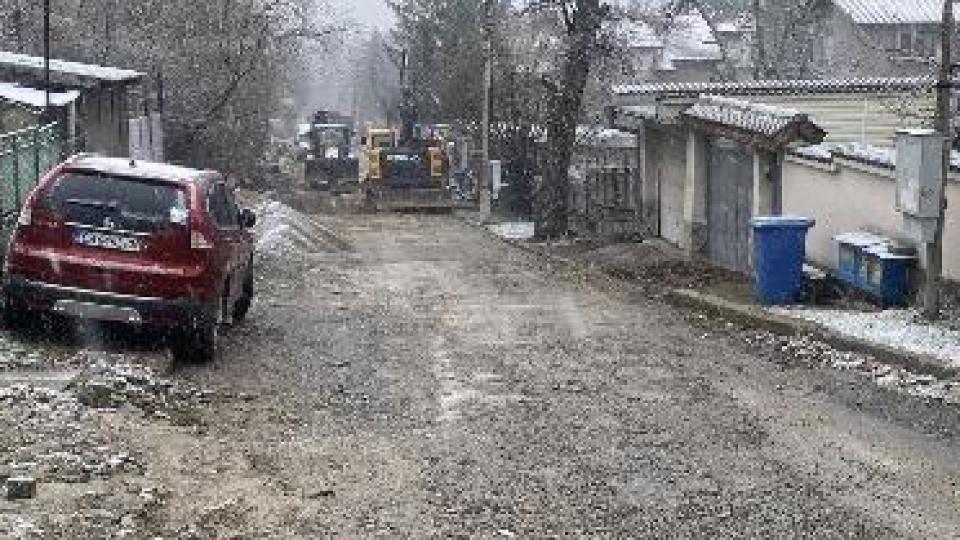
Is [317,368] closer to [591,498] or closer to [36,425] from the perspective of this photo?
[36,425]

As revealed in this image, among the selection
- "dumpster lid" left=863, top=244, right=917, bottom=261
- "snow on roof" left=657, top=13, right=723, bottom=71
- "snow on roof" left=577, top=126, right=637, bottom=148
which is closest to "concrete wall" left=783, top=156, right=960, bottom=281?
"dumpster lid" left=863, top=244, right=917, bottom=261

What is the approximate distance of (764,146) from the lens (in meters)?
21.0

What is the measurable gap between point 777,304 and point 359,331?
555 cm

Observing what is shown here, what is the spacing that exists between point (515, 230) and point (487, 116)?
525cm

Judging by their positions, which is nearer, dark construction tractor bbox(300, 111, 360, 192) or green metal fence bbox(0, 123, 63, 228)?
green metal fence bbox(0, 123, 63, 228)

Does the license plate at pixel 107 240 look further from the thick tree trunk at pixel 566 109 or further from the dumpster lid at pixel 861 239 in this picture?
the thick tree trunk at pixel 566 109

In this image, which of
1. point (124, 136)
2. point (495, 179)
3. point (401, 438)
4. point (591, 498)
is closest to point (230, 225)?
point (401, 438)

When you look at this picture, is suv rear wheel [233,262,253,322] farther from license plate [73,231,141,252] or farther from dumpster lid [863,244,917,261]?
dumpster lid [863,244,917,261]

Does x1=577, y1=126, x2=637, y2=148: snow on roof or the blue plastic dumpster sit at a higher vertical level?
x1=577, y1=126, x2=637, y2=148: snow on roof

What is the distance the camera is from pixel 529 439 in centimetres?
1016

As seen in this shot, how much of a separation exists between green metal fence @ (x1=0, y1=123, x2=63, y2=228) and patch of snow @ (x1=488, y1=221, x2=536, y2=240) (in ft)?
51.2

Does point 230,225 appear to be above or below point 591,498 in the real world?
above

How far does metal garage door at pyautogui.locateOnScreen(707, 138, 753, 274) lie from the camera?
23.1 meters

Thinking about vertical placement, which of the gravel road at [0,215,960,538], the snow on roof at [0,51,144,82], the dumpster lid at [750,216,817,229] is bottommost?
the gravel road at [0,215,960,538]
